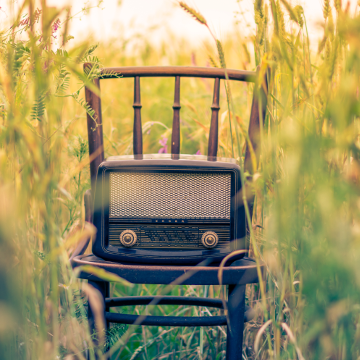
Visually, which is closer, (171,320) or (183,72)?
(171,320)

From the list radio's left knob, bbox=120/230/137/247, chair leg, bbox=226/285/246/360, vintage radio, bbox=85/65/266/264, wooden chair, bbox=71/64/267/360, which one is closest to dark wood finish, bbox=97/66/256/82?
wooden chair, bbox=71/64/267/360

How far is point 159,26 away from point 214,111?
1.31m

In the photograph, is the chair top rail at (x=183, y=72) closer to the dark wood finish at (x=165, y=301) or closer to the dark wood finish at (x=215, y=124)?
the dark wood finish at (x=215, y=124)

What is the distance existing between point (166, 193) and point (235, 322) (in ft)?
1.05

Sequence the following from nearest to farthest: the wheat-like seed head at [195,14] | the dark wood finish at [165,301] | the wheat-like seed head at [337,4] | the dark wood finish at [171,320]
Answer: the wheat-like seed head at [337,4] → the wheat-like seed head at [195,14] → the dark wood finish at [171,320] → the dark wood finish at [165,301]

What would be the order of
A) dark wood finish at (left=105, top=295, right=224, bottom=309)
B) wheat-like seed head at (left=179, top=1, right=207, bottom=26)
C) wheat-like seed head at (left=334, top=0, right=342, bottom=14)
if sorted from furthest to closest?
1. dark wood finish at (left=105, top=295, right=224, bottom=309)
2. wheat-like seed head at (left=179, top=1, right=207, bottom=26)
3. wheat-like seed head at (left=334, top=0, right=342, bottom=14)

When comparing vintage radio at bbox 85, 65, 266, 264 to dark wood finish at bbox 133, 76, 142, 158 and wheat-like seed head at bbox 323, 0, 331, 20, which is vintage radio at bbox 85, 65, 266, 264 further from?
dark wood finish at bbox 133, 76, 142, 158

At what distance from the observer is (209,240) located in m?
0.75

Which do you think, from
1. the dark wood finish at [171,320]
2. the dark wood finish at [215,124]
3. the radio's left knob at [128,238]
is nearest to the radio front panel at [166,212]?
the radio's left knob at [128,238]

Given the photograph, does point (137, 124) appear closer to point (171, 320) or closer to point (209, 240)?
point (209, 240)

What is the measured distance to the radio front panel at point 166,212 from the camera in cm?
75

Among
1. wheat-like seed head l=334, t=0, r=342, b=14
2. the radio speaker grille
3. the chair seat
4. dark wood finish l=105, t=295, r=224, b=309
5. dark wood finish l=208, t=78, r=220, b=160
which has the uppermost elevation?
wheat-like seed head l=334, t=0, r=342, b=14

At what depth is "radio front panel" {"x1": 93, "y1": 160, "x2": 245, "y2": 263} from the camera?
2.47 feet

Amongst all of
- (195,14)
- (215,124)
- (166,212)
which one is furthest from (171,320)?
(195,14)
